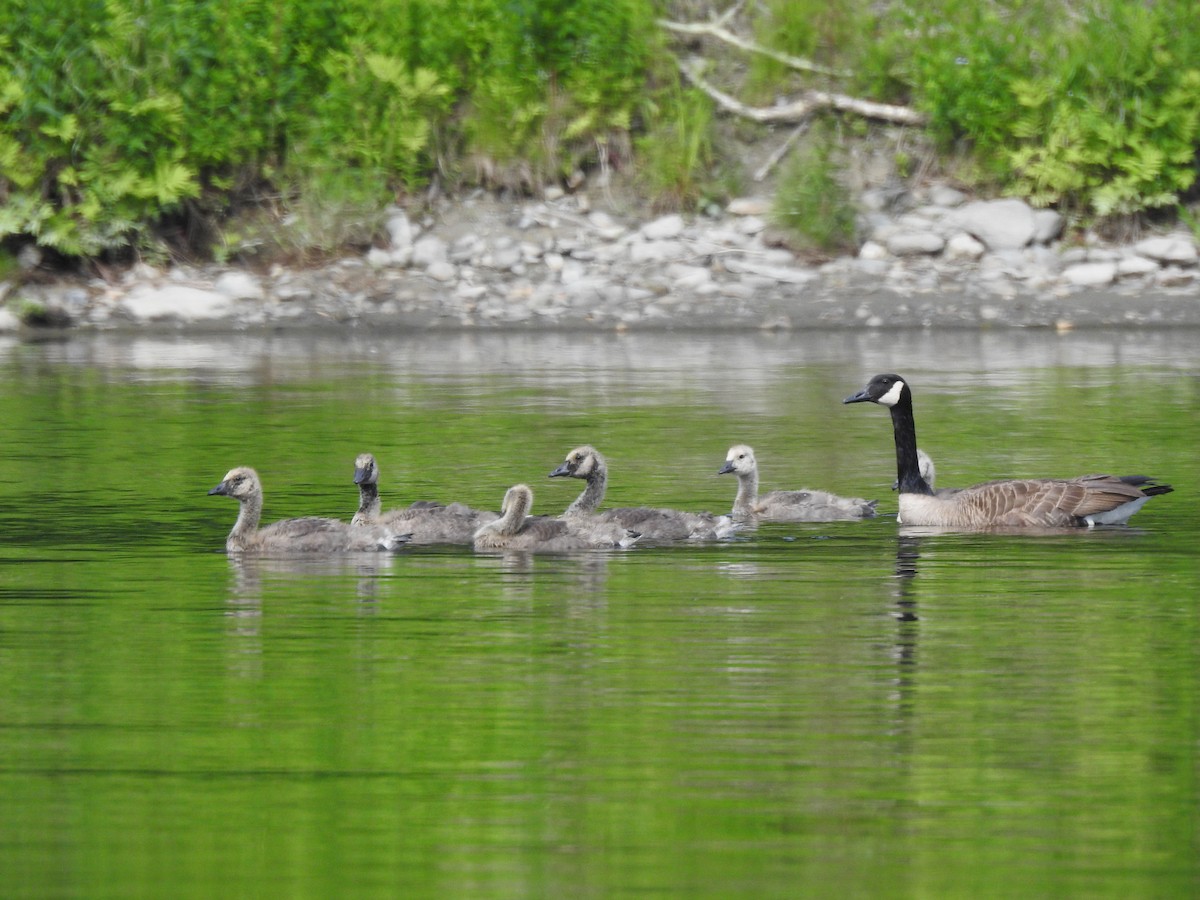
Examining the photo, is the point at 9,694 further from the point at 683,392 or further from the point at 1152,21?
the point at 1152,21

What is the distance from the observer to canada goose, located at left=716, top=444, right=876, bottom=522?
1614cm

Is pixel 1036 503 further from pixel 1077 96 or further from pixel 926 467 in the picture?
pixel 1077 96

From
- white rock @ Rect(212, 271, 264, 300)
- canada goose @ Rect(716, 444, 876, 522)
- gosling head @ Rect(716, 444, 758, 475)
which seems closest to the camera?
canada goose @ Rect(716, 444, 876, 522)

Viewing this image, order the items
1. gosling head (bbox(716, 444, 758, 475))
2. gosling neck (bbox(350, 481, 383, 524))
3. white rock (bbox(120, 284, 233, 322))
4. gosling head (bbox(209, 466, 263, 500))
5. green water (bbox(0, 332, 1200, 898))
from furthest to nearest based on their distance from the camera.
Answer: white rock (bbox(120, 284, 233, 322))
gosling head (bbox(716, 444, 758, 475))
gosling neck (bbox(350, 481, 383, 524))
gosling head (bbox(209, 466, 263, 500))
green water (bbox(0, 332, 1200, 898))

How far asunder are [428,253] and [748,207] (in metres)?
4.90

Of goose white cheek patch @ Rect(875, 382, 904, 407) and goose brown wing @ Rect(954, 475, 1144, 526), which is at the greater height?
goose white cheek patch @ Rect(875, 382, 904, 407)

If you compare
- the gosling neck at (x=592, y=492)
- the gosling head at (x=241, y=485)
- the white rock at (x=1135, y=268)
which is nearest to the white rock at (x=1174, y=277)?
the white rock at (x=1135, y=268)

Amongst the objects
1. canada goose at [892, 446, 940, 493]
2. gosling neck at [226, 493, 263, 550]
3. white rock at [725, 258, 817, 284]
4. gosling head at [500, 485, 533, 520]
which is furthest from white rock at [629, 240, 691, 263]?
gosling head at [500, 485, 533, 520]

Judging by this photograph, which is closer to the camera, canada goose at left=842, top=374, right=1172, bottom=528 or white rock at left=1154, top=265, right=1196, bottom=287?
canada goose at left=842, top=374, right=1172, bottom=528

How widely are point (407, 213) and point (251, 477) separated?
832 inches

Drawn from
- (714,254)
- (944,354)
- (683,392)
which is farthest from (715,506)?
(714,254)

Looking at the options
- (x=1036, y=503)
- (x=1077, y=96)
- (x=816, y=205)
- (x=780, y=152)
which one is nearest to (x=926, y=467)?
(x=1036, y=503)

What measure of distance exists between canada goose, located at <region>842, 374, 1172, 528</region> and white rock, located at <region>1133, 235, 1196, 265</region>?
18237 millimetres

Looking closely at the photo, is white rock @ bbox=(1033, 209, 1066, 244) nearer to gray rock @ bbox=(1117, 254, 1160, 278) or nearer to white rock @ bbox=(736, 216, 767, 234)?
gray rock @ bbox=(1117, 254, 1160, 278)
